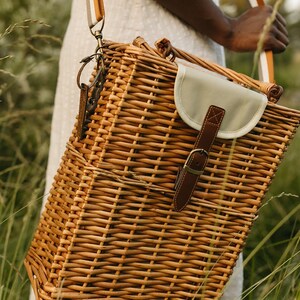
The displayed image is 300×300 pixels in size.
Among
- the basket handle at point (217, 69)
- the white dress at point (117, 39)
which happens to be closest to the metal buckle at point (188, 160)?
the basket handle at point (217, 69)

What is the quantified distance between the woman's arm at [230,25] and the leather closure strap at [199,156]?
35 cm

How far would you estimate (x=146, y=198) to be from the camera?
4.20ft

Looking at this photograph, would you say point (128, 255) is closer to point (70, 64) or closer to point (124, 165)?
point (124, 165)

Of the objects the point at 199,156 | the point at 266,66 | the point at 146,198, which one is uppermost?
the point at 266,66

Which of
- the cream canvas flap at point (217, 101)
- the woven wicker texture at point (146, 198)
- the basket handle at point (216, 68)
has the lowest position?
the woven wicker texture at point (146, 198)

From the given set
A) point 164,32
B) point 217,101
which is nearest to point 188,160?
point 217,101

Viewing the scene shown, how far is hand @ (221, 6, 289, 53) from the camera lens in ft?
5.25

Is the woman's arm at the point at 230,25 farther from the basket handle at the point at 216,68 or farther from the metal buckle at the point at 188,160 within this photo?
the metal buckle at the point at 188,160

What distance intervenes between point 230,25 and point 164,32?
0.17 meters

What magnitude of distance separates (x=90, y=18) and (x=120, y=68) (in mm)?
178

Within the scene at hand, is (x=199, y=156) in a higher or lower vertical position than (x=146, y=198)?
higher

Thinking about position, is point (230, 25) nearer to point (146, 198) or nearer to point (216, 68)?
point (216, 68)

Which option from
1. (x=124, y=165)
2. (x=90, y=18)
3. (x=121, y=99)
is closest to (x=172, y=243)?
(x=124, y=165)

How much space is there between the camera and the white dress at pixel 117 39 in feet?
5.09
